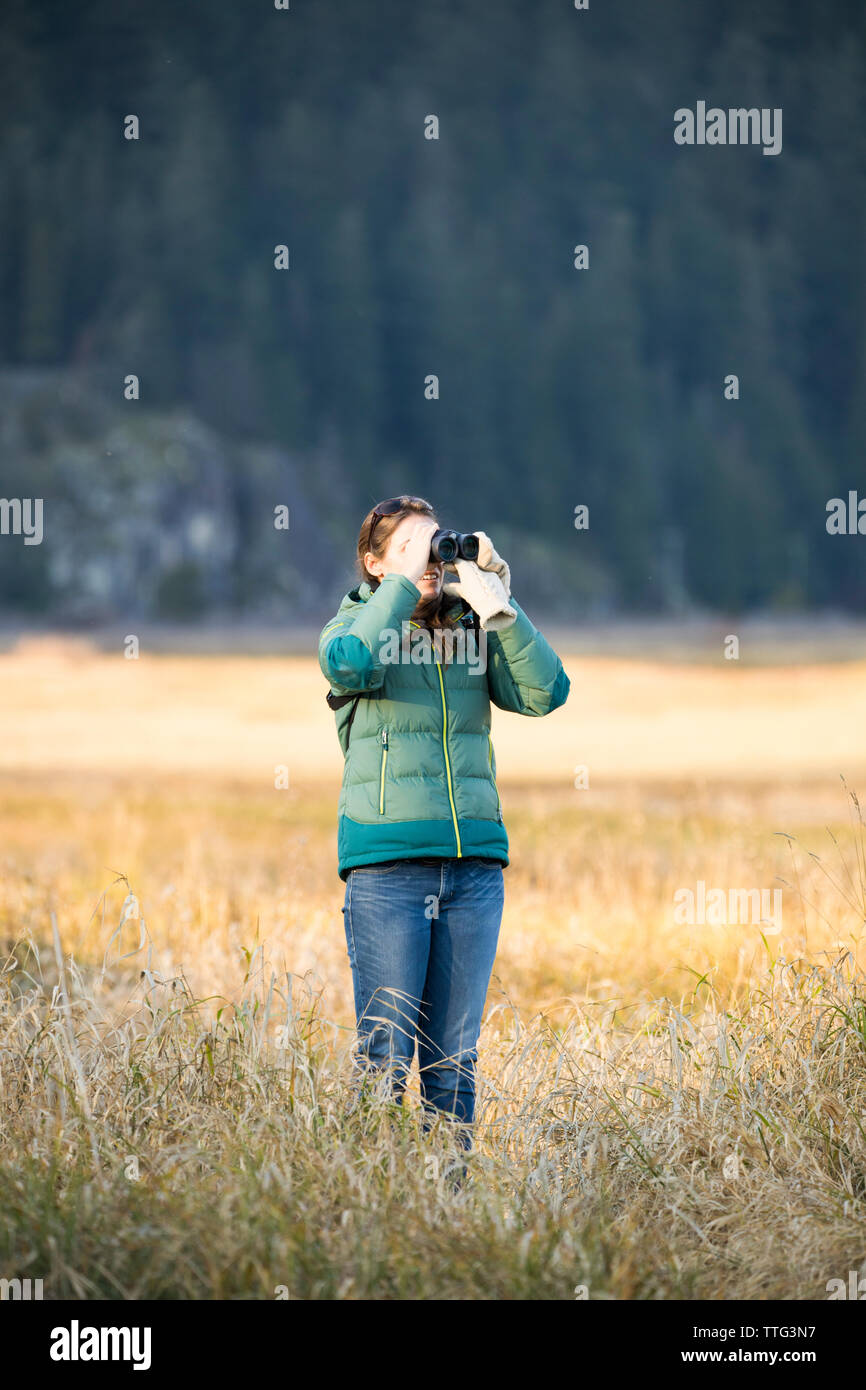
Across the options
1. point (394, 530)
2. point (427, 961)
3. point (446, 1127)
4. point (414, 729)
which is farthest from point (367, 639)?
point (446, 1127)

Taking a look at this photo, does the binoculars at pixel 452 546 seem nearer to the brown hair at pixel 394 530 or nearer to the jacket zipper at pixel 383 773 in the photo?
the brown hair at pixel 394 530

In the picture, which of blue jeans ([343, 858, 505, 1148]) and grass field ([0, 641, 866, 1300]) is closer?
grass field ([0, 641, 866, 1300])

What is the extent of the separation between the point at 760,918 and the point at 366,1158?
13.6 feet

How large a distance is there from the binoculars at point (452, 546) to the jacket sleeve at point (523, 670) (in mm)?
178

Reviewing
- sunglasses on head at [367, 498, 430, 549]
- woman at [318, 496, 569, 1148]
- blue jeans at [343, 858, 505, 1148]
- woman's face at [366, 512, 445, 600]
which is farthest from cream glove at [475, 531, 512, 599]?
blue jeans at [343, 858, 505, 1148]

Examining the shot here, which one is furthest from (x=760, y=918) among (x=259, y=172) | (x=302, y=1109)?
(x=259, y=172)

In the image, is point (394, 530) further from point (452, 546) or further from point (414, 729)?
point (414, 729)

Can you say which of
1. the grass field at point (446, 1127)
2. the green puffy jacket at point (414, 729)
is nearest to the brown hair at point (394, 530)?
the green puffy jacket at point (414, 729)

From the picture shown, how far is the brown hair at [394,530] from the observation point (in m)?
4.34

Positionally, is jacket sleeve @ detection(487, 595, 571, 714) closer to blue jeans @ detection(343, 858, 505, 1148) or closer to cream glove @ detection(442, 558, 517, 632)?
cream glove @ detection(442, 558, 517, 632)

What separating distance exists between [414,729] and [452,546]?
517 mm

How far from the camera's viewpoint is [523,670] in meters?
4.27

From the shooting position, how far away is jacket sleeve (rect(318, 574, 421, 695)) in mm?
4035

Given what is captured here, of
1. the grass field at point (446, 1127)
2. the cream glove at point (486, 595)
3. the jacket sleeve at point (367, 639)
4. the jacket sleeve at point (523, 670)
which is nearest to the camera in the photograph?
the grass field at point (446, 1127)
